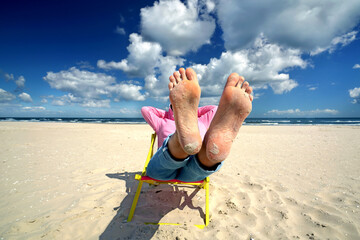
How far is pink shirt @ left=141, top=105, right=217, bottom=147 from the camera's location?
1.97 metres

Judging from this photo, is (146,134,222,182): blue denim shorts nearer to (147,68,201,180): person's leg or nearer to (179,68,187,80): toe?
(147,68,201,180): person's leg

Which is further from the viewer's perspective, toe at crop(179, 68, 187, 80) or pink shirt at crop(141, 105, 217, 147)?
pink shirt at crop(141, 105, 217, 147)

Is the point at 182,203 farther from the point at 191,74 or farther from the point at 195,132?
the point at 191,74

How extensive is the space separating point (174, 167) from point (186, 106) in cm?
47

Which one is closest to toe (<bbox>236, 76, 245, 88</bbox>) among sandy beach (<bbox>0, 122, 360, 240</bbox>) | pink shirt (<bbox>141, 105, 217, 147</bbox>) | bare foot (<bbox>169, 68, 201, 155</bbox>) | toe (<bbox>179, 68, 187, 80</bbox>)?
bare foot (<bbox>169, 68, 201, 155</bbox>)

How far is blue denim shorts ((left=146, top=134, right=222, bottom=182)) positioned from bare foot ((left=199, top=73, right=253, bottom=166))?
0.31 feet

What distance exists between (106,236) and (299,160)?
12.5ft

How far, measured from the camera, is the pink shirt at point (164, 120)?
6.46 feet

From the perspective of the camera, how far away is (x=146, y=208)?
189cm

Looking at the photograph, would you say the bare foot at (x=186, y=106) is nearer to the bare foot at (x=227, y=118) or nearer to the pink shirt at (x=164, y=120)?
the bare foot at (x=227, y=118)

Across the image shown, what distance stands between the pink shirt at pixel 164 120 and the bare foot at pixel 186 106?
52 centimetres

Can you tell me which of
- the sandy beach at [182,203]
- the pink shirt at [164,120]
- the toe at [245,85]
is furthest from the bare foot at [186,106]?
the sandy beach at [182,203]

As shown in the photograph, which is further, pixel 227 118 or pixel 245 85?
pixel 245 85

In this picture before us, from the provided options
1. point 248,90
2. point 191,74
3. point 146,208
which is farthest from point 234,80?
point 146,208
